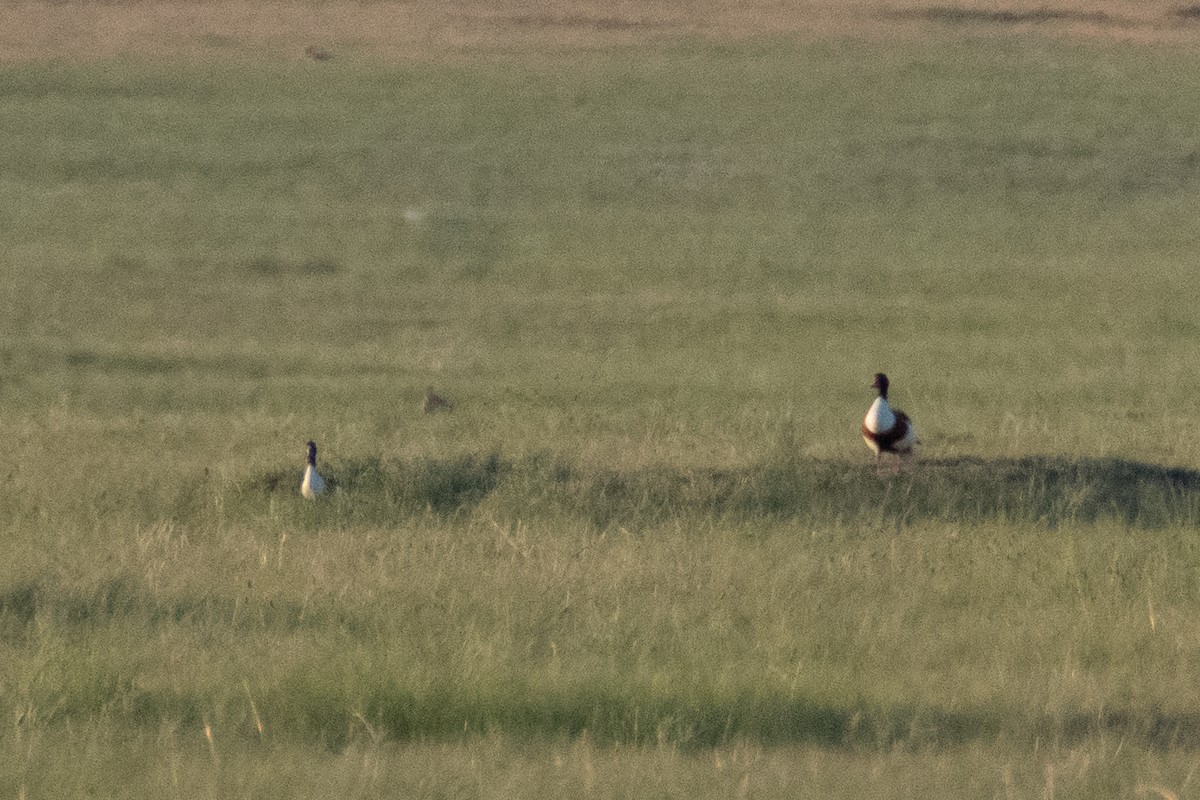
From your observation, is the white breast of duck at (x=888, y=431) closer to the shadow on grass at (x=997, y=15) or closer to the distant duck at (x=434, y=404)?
the distant duck at (x=434, y=404)

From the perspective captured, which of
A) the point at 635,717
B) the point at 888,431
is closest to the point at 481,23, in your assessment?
the point at 888,431

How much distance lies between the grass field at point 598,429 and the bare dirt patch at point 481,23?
188 centimetres

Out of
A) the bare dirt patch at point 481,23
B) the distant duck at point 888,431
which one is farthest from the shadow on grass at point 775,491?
the bare dirt patch at point 481,23

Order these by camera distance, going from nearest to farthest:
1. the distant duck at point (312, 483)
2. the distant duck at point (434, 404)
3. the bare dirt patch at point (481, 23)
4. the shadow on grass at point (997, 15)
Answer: the distant duck at point (312, 483)
the distant duck at point (434, 404)
the bare dirt patch at point (481, 23)
the shadow on grass at point (997, 15)

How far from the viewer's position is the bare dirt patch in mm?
45719

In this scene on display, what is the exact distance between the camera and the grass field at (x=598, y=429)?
7137 mm

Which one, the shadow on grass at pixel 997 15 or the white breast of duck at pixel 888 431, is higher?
the shadow on grass at pixel 997 15

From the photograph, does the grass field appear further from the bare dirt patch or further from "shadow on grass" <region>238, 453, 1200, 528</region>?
the bare dirt patch

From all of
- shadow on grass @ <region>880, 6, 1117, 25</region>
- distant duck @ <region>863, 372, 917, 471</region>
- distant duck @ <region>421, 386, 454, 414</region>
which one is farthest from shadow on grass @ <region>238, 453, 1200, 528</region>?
shadow on grass @ <region>880, 6, 1117, 25</region>

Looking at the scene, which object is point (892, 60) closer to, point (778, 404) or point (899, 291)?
point (899, 291)

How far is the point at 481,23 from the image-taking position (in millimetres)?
48094

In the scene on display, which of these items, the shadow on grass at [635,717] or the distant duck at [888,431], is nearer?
the shadow on grass at [635,717]

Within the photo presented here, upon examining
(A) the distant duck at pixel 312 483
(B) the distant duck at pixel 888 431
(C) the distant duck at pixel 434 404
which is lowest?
(C) the distant duck at pixel 434 404

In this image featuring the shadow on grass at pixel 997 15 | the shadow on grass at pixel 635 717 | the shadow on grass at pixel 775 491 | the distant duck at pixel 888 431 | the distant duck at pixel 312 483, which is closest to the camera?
the shadow on grass at pixel 635 717
